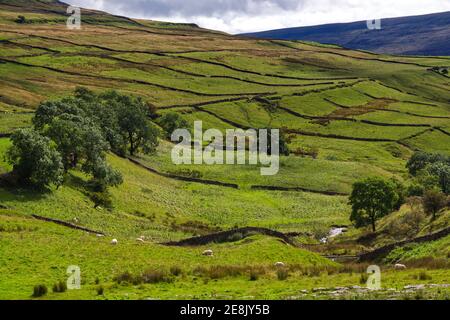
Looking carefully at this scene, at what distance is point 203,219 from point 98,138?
17409 mm

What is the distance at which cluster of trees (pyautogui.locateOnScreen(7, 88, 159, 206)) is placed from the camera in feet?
195

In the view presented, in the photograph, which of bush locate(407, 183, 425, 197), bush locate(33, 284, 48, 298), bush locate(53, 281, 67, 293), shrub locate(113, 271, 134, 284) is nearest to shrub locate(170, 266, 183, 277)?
shrub locate(113, 271, 134, 284)

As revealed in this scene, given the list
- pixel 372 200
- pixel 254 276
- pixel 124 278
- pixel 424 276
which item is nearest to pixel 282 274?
pixel 254 276

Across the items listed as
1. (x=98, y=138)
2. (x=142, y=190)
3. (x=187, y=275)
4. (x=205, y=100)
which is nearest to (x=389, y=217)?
(x=142, y=190)

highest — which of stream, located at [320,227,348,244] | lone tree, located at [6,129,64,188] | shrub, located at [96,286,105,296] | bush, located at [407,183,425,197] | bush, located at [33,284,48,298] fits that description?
lone tree, located at [6,129,64,188]

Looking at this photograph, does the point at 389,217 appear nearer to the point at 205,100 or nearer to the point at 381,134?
the point at 381,134

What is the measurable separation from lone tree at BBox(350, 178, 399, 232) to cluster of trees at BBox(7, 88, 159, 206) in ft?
99.8

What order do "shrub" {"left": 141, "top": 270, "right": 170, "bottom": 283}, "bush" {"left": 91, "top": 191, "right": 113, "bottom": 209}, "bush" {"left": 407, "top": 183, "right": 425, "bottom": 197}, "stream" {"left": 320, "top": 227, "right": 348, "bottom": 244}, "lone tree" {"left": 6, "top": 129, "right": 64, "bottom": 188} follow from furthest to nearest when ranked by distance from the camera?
1. "bush" {"left": 407, "top": 183, "right": 425, "bottom": 197}
2. "stream" {"left": 320, "top": 227, "right": 348, "bottom": 244}
3. "bush" {"left": 91, "top": 191, "right": 113, "bottom": 209}
4. "lone tree" {"left": 6, "top": 129, "right": 64, "bottom": 188}
5. "shrub" {"left": 141, "top": 270, "right": 170, "bottom": 283}

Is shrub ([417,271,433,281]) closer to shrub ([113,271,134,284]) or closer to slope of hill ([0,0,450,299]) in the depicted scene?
slope of hill ([0,0,450,299])

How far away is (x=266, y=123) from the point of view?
16988 centimetres

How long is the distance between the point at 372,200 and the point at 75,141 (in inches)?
1489

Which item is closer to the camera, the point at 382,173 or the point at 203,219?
the point at 203,219

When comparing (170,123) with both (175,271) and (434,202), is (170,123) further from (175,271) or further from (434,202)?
(175,271)

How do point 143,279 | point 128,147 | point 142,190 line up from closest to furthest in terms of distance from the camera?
point 143,279
point 142,190
point 128,147
